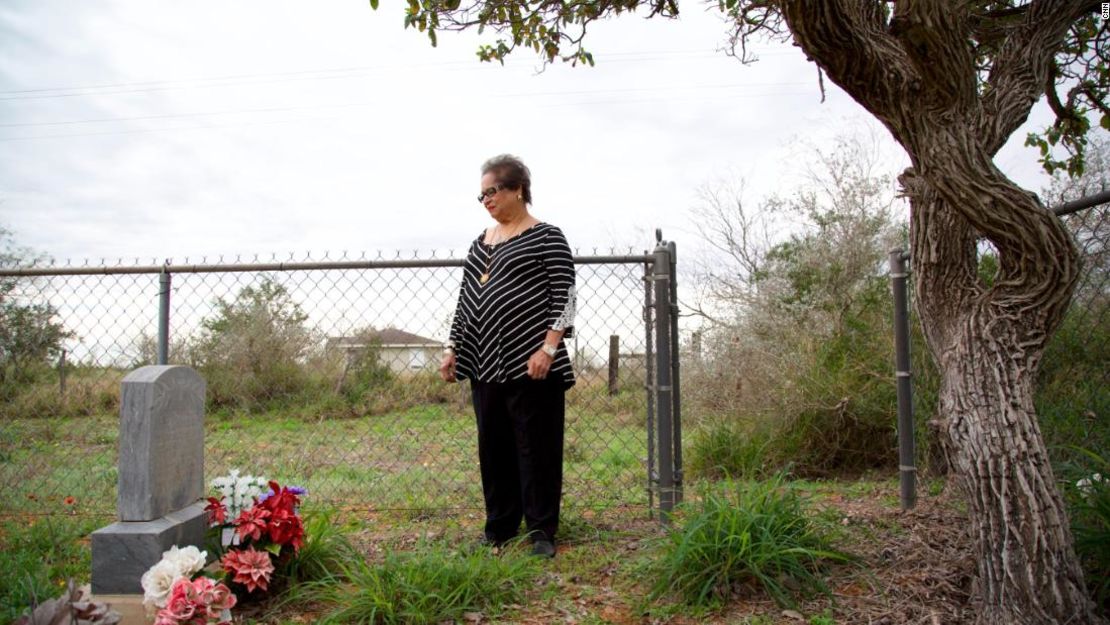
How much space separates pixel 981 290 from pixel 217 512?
10.2 ft

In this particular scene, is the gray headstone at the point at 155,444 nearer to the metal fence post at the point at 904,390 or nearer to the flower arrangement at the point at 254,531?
the flower arrangement at the point at 254,531

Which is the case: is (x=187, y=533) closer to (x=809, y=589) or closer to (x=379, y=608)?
(x=379, y=608)

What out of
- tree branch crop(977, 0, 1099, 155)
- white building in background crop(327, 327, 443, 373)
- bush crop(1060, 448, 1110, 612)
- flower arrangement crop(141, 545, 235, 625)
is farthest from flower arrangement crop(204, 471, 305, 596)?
tree branch crop(977, 0, 1099, 155)

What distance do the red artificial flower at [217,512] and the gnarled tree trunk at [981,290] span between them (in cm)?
283

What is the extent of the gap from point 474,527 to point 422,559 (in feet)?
3.58

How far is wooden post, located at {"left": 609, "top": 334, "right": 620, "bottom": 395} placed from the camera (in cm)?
424

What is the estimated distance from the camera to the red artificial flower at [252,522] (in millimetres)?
2928

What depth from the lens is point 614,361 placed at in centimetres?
437

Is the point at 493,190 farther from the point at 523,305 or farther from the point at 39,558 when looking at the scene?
the point at 39,558

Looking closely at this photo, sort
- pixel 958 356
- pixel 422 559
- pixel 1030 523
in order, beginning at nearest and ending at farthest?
1. pixel 1030 523
2. pixel 958 356
3. pixel 422 559

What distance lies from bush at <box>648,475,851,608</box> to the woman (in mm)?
746

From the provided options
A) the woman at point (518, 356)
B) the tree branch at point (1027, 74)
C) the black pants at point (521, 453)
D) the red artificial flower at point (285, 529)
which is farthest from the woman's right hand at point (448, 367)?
the tree branch at point (1027, 74)

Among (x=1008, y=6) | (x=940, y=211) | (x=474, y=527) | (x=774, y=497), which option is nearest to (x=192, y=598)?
(x=474, y=527)

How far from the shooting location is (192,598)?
101 inches
